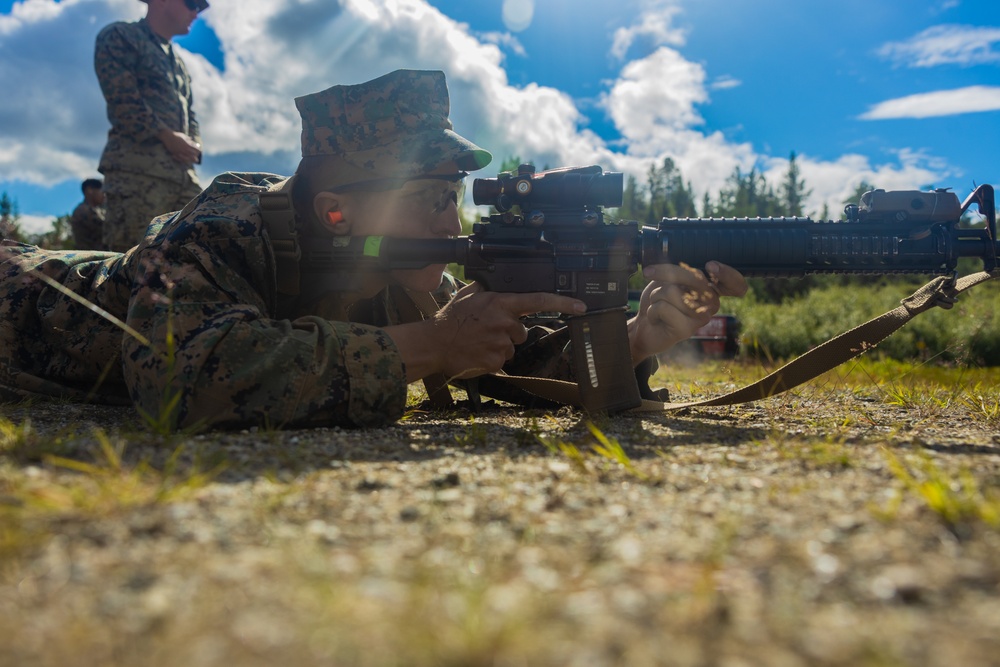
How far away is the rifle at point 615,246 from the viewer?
314 cm

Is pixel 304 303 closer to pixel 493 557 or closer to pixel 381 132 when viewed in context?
pixel 381 132

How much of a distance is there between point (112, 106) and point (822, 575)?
717cm

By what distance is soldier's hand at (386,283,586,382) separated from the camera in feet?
9.83

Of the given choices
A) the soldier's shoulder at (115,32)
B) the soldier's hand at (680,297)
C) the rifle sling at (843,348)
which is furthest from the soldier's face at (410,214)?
the soldier's shoulder at (115,32)

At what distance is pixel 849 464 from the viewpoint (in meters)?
1.93

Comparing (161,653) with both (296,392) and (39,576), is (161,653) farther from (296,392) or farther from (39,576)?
(296,392)

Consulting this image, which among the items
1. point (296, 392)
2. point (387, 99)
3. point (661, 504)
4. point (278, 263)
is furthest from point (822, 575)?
point (387, 99)

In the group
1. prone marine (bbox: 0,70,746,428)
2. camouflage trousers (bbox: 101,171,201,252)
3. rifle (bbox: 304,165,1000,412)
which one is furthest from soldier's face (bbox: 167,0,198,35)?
rifle (bbox: 304,165,1000,412)

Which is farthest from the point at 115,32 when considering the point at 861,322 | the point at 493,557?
the point at 861,322

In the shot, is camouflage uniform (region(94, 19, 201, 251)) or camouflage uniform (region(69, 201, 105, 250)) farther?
camouflage uniform (region(69, 201, 105, 250))

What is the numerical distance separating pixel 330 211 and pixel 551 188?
110 centimetres

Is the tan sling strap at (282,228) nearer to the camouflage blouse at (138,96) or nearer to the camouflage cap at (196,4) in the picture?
the camouflage blouse at (138,96)

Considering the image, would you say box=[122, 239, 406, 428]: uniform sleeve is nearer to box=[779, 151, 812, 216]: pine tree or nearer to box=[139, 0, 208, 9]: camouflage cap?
box=[139, 0, 208, 9]: camouflage cap

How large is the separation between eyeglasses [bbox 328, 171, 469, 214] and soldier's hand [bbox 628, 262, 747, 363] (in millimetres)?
1098
